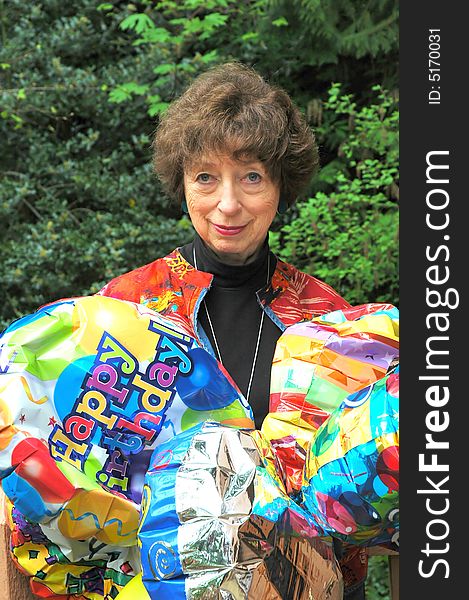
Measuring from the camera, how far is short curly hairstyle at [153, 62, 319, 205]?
→ 1965 millimetres

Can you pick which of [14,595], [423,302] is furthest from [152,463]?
[423,302]

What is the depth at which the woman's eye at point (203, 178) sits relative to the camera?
77.5 inches

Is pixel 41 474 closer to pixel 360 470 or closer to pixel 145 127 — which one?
pixel 360 470

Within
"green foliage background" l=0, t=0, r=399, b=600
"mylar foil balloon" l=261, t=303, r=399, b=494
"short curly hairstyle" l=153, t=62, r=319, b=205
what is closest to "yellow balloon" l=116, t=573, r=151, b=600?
"mylar foil balloon" l=261, t=303, r=399, b=494

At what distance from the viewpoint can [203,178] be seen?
1.98 meters

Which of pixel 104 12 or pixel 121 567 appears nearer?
pixel 121 567

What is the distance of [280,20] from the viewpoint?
5.02 meters

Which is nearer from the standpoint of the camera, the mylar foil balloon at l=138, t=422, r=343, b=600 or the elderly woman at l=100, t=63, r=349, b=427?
the mylar foil balloon at l=138, t=422, r=343, b=600

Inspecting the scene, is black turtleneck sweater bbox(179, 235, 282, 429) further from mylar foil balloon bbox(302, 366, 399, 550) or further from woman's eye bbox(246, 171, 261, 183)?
mylar foil balloon bbox(302, 366, 399, 550)

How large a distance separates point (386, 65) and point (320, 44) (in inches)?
15.1

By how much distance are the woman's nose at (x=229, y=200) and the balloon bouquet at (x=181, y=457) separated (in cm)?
39

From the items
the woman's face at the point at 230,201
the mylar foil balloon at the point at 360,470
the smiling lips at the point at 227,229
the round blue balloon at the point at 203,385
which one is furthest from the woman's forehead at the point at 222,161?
the mylar foil balloon at the point at 360,470

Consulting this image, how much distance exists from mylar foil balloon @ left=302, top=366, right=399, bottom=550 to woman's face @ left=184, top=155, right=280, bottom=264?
0.70 metres

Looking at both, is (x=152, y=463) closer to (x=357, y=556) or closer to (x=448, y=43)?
(x=357, y=556)
